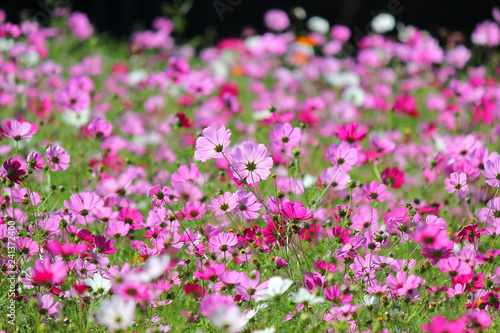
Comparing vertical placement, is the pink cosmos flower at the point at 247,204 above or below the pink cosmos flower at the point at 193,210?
above

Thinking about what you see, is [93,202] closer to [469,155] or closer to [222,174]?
[222,174]

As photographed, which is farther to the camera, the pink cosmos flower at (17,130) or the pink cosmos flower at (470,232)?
the pink cosmos flower at (17,130)

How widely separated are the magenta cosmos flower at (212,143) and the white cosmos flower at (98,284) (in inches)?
13.7

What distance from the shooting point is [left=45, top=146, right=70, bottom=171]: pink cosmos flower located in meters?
1.52

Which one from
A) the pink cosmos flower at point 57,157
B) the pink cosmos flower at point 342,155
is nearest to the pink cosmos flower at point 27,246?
the pink cosmos flower at point 57,157

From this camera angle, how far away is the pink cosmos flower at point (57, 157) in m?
1.52

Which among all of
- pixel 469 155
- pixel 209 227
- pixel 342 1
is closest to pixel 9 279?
pixel 209 227

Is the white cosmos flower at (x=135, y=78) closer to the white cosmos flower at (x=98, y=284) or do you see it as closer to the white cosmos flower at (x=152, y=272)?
the white cosmos flower at (x=98, y=284)

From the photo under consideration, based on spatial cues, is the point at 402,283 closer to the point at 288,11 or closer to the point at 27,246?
the point at 27,246

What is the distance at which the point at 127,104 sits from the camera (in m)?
2.81

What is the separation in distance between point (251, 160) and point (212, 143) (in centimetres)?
10

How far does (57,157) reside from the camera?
1.53 m

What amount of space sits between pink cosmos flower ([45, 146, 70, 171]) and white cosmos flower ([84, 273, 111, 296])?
408 mm

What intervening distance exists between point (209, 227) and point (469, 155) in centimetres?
85
